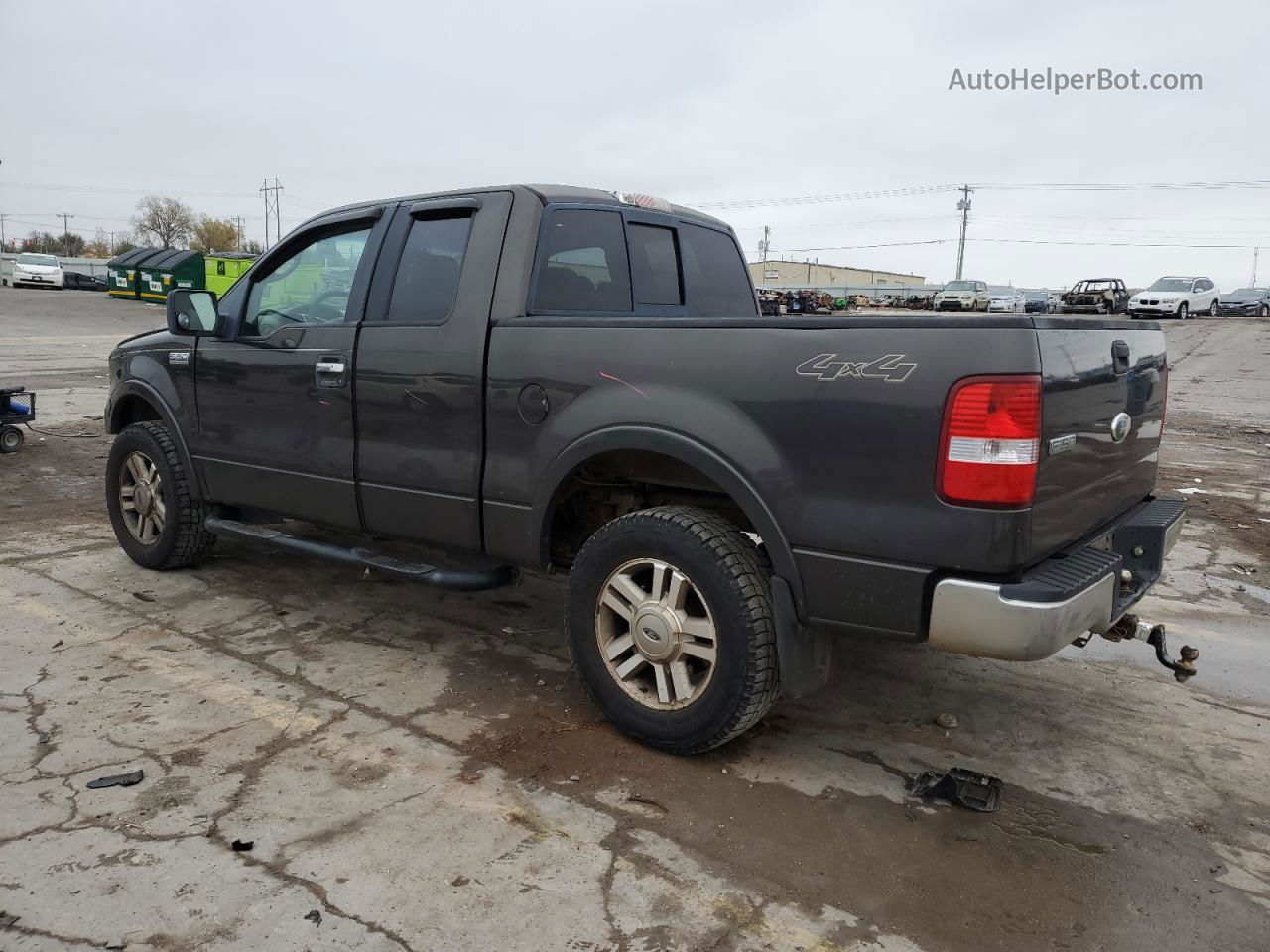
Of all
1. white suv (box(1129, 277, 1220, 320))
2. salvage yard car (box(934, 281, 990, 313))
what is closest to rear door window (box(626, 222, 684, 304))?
white suv (box(1129, 277, 1220, 320))

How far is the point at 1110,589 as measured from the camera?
2986mm

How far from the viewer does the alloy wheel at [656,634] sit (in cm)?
318

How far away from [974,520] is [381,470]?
2451 mm

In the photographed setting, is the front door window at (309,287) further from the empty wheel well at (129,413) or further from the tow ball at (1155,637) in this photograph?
the tow ball at (1155,637)

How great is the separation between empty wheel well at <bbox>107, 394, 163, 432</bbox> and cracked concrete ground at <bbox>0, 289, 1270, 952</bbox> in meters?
1.06

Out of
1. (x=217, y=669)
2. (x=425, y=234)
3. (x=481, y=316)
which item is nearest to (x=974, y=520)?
(x=481, y=316)

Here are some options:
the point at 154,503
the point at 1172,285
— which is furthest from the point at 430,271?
the point at 1172,285

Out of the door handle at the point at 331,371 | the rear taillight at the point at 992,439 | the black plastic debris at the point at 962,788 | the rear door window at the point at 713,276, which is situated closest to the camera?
the rear taillight at the point at 992,439

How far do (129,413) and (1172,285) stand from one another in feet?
117

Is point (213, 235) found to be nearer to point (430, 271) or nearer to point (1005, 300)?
point (1005, 300)

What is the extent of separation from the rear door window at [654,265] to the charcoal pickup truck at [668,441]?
0.02 m

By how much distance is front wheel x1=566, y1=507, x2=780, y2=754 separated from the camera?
3.04 metres

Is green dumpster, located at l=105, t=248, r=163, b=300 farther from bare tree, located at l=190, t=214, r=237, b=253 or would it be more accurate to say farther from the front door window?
bare tree, located at l=190, t=214, r=237, b=253

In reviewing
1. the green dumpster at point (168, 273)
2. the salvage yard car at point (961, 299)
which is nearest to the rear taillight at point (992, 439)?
the green dumpster at point (168, 273)
